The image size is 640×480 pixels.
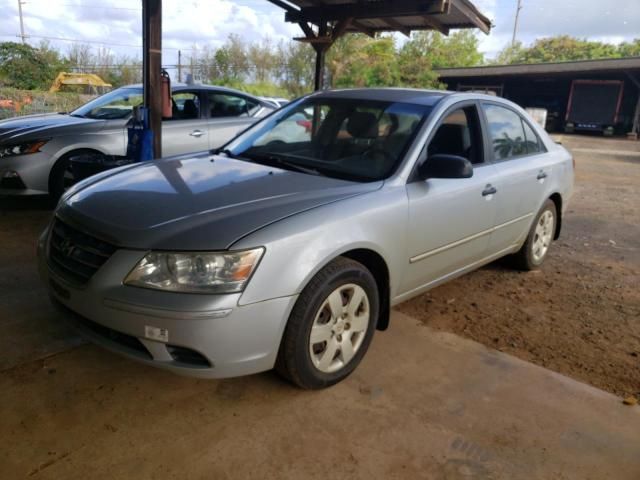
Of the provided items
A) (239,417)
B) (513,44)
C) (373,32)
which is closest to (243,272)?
(239,417)

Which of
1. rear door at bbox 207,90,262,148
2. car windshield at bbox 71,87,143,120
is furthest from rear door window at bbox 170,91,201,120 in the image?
car windshield at bbox 71,87,143,120

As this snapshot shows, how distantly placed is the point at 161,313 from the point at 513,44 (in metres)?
68.9

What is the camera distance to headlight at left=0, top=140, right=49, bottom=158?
18.4ft

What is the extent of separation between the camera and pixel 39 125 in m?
6.05

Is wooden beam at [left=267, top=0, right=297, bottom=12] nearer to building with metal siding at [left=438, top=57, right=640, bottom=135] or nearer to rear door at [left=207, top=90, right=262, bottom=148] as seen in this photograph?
rear door at [left=207, top=90, right=262, bottom=148]

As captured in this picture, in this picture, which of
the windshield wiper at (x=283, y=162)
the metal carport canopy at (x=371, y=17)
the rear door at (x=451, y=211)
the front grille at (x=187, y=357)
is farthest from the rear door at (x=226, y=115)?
the front grille at (x=187, y=357)

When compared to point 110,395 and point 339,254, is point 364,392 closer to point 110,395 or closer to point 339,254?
point 339,254

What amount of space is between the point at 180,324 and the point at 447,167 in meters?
1.72

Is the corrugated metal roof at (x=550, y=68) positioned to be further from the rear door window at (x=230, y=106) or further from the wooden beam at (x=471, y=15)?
the rear door window at (x=230, y=106)

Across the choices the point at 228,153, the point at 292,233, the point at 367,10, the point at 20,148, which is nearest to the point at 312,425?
the point at 292,233

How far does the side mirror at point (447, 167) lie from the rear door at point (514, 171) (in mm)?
868

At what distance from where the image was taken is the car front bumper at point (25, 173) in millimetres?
5598

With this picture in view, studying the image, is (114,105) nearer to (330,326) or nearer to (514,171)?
(514,171)

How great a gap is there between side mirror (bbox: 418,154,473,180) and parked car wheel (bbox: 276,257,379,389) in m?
0.74
